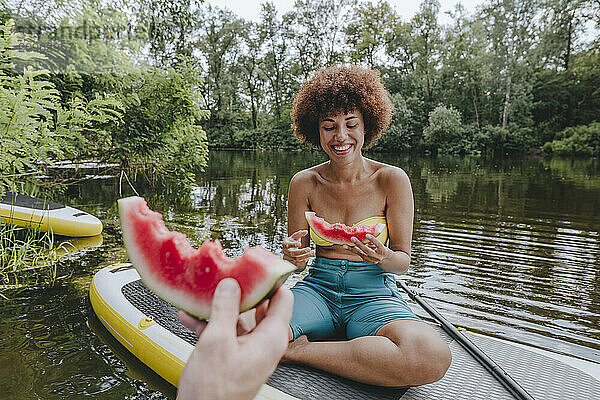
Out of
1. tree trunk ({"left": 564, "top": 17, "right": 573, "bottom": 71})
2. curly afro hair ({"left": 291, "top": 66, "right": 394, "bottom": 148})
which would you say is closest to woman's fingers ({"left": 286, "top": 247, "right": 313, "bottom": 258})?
curly afro hair ({"left": 291, "top": 66, "right": 394, "bottom": 148})

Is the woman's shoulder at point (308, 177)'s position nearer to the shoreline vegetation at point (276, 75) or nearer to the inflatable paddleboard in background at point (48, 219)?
the shoreline vegetation at point (276, 75)

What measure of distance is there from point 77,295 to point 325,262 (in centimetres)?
318

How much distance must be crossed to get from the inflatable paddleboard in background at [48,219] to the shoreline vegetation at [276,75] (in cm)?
88

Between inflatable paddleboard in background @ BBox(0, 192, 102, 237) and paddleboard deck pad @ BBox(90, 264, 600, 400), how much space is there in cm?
306

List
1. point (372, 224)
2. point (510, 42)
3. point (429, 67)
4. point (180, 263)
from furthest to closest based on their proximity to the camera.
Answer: point (429, 67) → point (510, 42) → point (372, 224) → point (180, 263)

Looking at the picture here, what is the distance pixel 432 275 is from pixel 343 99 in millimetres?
3399

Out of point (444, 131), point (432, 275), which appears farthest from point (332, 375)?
point (444, 131)

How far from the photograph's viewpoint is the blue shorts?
2703 mm

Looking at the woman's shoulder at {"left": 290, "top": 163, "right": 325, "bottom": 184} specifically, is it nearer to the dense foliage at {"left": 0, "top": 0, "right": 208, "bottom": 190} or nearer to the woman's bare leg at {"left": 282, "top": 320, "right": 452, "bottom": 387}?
the woman's bare leg at {"left": 282, "top": 320, "right": 452, "bottom": 387}

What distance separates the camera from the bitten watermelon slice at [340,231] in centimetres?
268

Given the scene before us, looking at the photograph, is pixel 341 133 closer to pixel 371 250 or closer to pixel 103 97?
pixel 371 250

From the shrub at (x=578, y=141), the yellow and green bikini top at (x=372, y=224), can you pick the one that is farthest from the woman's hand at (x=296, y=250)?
the shrub at (x=578, y=141)

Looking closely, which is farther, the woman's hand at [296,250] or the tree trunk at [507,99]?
the tree trunk at [507,99]

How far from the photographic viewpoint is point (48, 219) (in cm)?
645
